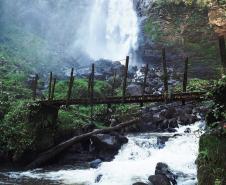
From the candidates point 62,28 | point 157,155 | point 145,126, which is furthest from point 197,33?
point 157,155

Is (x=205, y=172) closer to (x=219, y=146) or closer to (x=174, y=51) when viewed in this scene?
(x=219, y=146)

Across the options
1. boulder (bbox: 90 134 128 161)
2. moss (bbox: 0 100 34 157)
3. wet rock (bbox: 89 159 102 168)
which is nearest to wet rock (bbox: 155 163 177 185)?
wet rock (bbox: 89 159 102 168)

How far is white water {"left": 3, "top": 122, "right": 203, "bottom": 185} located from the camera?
52.9ft

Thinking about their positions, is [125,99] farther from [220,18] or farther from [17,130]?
[220,18]

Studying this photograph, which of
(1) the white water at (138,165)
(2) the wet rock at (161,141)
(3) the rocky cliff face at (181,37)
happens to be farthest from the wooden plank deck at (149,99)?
(3) the rocky cliff face at (181,37)

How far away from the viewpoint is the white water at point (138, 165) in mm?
16109

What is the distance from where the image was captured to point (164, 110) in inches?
1108

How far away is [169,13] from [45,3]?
56.6 feet

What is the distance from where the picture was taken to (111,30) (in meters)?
55.9

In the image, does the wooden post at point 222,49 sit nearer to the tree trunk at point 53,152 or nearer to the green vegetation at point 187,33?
the tree trunk at point 53,152

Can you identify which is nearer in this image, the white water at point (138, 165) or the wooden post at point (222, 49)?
the wooden post at point (222, 49)

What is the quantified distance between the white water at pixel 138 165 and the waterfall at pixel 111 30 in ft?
101

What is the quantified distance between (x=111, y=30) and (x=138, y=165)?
→ 3961 cm

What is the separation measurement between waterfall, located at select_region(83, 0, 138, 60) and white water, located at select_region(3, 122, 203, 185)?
101 ft
